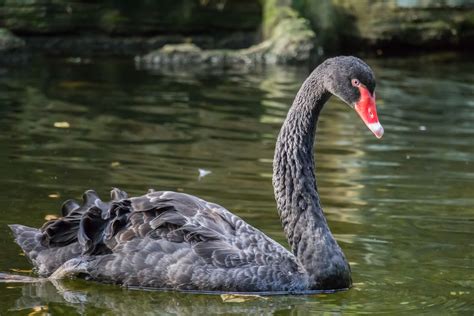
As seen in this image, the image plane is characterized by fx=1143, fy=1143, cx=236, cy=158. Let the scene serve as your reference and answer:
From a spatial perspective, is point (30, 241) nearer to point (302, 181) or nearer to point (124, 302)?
point (124, 302)

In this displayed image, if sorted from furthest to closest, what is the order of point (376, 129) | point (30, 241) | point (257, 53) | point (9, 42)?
point (257, 53) → point (9, 42) → point (30, 241) → point (376, 129)

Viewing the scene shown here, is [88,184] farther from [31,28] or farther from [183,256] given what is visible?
[31,28]

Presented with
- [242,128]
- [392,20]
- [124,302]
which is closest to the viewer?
[124,302]

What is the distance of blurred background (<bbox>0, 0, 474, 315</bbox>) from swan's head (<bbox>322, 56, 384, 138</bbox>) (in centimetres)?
96

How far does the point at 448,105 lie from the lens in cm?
1315

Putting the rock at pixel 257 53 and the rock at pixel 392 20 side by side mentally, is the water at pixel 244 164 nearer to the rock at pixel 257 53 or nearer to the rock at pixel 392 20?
the rock at pixel 257 53

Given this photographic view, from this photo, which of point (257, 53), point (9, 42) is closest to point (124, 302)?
point (9, 42)

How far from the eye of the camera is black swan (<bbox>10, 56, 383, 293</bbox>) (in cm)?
601

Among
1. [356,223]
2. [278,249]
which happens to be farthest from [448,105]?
[278,249]

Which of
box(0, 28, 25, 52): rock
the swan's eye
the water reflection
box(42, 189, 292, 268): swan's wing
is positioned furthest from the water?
the swan's eye

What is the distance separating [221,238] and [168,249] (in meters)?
0.29

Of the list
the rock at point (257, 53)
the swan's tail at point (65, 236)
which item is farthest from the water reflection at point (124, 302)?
the rock at point (257, 53)

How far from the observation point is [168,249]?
6074mm

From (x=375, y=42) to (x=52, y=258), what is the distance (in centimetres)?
1151
